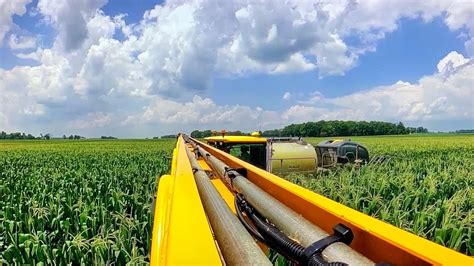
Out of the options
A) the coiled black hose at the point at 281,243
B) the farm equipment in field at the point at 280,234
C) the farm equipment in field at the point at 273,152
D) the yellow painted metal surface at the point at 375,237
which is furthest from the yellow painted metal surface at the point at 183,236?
the farm equipment in field at the point at 273,152

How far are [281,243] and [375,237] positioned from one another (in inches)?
16.0

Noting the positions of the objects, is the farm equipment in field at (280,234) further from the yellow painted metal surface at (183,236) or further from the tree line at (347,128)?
the tree line at (347,128)

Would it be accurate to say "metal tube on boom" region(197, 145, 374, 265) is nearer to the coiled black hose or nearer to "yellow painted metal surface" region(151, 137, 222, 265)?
the coiled black hose

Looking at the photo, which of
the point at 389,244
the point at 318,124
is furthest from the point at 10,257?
the point at 318,124

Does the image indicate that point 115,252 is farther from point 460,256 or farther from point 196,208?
point 460,256

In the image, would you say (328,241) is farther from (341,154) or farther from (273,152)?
(341,154)

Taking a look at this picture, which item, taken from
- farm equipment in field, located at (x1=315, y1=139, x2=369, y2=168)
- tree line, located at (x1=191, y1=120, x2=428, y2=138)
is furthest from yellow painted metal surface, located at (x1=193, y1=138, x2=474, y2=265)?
tree line, located at (x1=191, y1=120, x2=428, y2=138)

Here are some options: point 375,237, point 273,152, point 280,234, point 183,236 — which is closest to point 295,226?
point 280,234

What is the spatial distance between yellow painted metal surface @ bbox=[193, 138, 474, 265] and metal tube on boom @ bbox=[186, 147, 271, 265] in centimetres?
34

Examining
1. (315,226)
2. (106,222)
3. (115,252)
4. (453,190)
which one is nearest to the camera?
(315,226)

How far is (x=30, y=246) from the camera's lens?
3.31m

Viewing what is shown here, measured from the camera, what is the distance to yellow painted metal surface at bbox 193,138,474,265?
45.0 inches

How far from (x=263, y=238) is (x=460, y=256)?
92 cm

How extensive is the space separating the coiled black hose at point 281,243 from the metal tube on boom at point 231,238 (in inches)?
5.3
